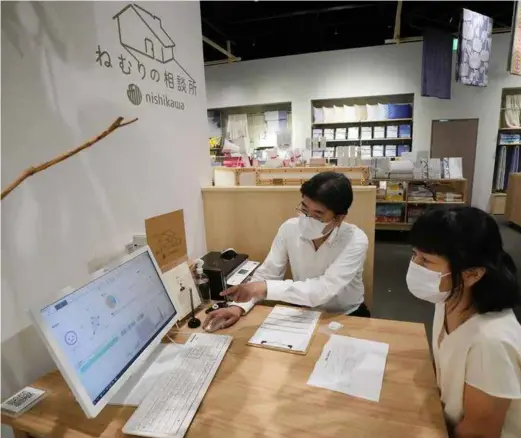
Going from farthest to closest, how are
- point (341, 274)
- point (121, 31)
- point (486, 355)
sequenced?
point (341, 274) < point (121, 31) < point (486, 355)

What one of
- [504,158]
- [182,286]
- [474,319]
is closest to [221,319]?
[182,286]

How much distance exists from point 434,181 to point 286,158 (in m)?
3.21

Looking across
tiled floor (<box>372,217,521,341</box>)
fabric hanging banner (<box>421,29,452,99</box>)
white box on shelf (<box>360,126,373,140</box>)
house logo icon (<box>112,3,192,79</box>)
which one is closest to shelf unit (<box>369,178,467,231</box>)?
tiled floor (<box>372,217,521,341</box>)

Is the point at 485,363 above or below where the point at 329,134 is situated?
below

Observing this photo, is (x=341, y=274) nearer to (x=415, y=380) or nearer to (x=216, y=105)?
(x=415, y=380)

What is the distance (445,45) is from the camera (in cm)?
543

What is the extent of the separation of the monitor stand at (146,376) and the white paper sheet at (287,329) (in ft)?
1.01

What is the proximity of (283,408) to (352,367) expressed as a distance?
0.29 meters

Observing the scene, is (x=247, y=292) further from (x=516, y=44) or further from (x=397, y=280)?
(x=516, y=44)

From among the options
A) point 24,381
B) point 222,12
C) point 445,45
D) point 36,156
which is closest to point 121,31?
point 36,156

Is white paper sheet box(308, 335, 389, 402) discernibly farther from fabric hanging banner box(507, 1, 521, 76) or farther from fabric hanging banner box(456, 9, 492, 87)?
fabric hanging banner box(456, 9, 492, 87)

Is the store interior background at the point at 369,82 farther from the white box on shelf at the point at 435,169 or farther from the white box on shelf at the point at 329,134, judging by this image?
the white box on shelf at the point at 435,169

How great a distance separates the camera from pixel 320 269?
175 cm

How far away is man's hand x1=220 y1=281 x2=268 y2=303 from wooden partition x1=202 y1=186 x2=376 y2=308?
64 cm
